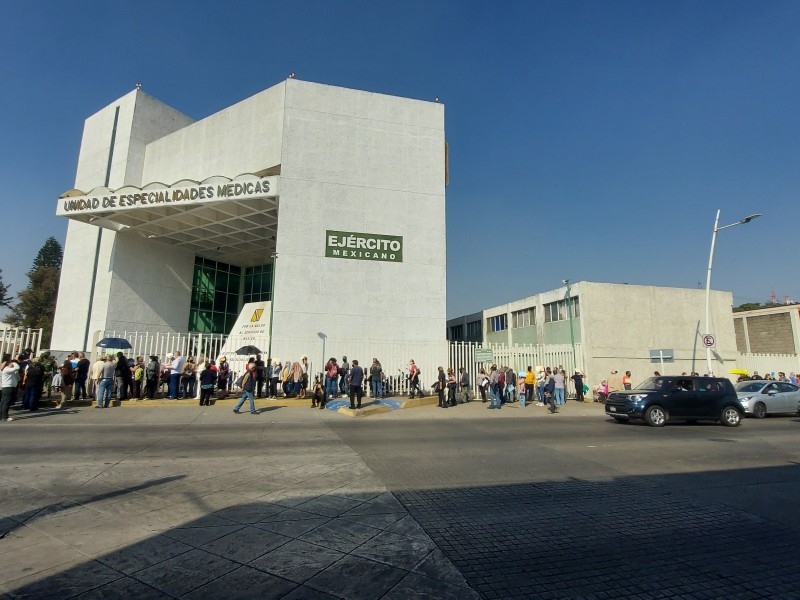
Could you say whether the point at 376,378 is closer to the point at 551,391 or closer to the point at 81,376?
the point at 551,391

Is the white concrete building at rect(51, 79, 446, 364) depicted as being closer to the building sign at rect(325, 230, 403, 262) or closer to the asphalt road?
the building sign at rect(325, 230, 403, 262)

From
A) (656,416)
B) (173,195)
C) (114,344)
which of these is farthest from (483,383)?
(173,195)

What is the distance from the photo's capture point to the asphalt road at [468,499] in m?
3.75

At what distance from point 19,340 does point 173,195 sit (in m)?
9.24

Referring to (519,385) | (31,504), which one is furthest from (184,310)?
(31,504)

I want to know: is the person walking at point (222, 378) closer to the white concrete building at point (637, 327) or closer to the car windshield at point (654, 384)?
the white concrete building at point (637, 327)

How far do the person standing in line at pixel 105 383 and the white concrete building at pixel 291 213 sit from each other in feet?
17.8

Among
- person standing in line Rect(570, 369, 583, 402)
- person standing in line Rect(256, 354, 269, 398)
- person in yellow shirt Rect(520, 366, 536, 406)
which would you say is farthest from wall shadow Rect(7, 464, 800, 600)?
person standing in line Rect(570, 369, 583, 402)

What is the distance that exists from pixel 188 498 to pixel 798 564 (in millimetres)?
6466

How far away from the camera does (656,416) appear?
14289 millimetres

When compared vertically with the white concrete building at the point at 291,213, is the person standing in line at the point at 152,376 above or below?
below

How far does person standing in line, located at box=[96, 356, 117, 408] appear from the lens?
15609 millimetres

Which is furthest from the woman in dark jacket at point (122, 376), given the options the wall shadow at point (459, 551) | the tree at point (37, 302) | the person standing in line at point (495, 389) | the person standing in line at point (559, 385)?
the tree at point (37, 302)

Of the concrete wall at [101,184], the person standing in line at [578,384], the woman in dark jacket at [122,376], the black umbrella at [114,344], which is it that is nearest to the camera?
the woman in dark jacket at [122,376]
